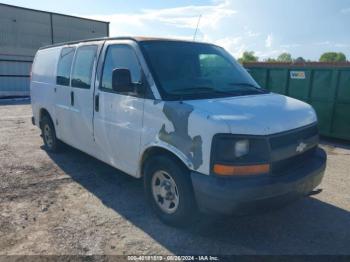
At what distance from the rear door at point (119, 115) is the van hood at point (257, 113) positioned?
0.86 meters

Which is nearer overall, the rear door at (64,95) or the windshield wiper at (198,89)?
the windshield wiper at (198,89)

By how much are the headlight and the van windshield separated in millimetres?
780

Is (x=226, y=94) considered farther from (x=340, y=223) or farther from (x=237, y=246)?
(x=340, y=223)

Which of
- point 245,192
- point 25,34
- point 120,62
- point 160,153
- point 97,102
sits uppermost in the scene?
point 25,34

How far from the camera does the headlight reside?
3016 millimetres

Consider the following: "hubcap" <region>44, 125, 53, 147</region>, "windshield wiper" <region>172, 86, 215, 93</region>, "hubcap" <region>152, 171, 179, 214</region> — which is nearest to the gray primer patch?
"windshield wiper" <region>172, 86, 215, 93</region>

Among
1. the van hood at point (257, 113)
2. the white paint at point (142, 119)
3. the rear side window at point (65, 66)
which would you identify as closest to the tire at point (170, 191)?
the white paint at point (142, 119)

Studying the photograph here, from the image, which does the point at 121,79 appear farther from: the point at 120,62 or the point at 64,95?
the point at 64,95

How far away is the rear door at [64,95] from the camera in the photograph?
5.46 meters

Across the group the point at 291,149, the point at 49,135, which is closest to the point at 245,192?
the point at 291,149

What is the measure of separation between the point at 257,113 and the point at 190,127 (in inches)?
26.5

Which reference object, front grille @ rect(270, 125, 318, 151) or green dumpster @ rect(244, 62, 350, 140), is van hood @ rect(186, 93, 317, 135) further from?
green dumpster @ rect(244, 62, 350, 140)

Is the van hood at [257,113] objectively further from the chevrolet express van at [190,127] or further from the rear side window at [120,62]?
the rear side window at [120,62]

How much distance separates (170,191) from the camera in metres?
3.68
